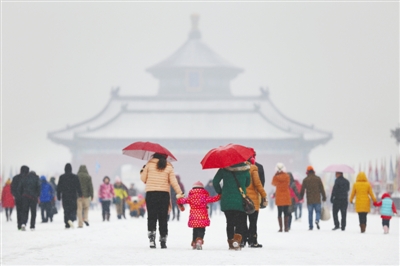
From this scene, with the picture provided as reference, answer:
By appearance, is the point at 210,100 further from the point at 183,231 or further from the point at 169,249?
the point at 169,249

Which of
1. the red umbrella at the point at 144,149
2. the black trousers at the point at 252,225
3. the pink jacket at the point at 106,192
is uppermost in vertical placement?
the red umbrella at the point at 144,149

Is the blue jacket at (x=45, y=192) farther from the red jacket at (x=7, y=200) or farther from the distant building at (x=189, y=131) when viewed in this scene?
the distant building at (x=189, y=131)

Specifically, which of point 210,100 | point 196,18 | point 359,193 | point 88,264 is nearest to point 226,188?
point 88,264

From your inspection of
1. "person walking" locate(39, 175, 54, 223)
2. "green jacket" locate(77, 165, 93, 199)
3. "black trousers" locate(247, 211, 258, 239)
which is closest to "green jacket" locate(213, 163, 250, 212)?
"black trousers" locate(247, 211, 258, 239)

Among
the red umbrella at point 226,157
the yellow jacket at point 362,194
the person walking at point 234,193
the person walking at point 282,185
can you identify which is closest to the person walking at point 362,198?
the yellow jacket at point 362,194

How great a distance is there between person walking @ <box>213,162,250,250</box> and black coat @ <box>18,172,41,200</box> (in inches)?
274

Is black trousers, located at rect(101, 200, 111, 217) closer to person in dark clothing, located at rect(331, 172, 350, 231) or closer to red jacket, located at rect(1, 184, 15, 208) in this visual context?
red jacket, located at rect(1, 184, 15, 208)

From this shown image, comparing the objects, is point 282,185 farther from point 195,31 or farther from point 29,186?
point 195,31

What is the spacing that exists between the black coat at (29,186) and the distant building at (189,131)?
132 ft

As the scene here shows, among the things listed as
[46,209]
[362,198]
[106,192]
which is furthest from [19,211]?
[362,198]

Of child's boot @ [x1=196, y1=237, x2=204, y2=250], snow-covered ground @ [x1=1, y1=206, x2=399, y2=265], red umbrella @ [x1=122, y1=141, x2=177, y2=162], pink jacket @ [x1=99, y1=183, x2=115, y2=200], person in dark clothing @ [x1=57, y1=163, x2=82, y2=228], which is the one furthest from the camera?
pink jacket @ [x1=99, y1=183, x2=115, y2=200]

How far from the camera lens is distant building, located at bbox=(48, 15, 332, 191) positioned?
200ft

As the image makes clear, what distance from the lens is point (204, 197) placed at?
13.3 metres

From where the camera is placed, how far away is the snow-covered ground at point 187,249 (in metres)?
11.5
